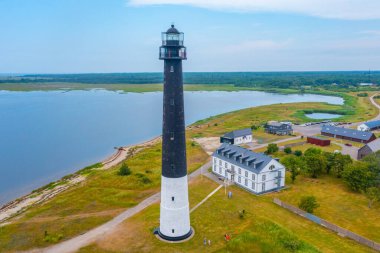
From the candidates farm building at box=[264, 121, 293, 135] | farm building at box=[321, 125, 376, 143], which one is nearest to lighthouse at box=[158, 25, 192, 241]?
farm building at box=[264, 121, 293, 135]

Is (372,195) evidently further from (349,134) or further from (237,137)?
(349,134)

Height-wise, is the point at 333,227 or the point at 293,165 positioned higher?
the point at 293,165

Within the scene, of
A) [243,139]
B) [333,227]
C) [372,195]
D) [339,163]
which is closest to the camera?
[333,227]

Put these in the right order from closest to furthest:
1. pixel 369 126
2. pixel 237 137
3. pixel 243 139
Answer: pixel 237 137 → pixel 243 139 → pixel 369 126

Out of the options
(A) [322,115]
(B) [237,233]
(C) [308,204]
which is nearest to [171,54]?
(B) [237,233]

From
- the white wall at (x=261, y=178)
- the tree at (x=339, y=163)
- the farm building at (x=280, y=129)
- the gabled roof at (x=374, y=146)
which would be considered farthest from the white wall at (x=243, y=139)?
the gabled roof at (x=374, y=146)

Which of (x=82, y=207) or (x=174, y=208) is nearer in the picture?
(x=174, y=208)

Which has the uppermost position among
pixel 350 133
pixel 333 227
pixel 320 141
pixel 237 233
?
pixel 350 133

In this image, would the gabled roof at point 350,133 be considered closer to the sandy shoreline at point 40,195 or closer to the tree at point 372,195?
the tree at point 372,195
